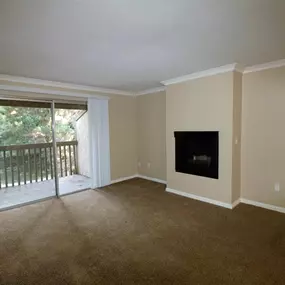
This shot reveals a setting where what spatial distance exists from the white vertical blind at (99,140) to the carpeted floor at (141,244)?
1.04m

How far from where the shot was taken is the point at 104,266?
2.04 metres

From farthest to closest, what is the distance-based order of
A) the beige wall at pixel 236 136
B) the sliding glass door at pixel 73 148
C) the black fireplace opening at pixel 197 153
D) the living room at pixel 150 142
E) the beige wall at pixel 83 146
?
the beige wall at pixel 83 146 < the sliding glass door at pixel 73 148 < the black fireplace opening at pixel 197 153 < the beige wall at pixel 236 136 < the living room at pixel 150 142

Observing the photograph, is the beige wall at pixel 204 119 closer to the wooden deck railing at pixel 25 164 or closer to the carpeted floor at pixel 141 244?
the carpeted floor at pixel 141 244

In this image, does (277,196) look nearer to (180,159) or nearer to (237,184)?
(237,184)

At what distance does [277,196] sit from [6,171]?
5328mm

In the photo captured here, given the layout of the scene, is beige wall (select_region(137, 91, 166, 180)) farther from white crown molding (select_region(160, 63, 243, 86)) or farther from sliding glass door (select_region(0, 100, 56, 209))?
sliding glass door (select_region(0, 100, 56, 209))

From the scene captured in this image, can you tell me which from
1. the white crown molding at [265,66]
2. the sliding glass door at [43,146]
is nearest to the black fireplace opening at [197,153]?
the white crown molding at [265,66]

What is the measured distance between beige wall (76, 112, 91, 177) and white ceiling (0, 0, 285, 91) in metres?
2.29

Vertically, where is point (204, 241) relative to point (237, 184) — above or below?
below

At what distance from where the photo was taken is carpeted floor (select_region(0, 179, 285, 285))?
191cm

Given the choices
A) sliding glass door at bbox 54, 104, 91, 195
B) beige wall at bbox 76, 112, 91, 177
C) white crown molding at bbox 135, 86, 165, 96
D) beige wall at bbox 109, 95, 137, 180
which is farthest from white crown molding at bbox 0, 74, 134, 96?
beige wall at bbox 76, 112, 91, 177

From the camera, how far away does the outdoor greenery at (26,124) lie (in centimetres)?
401

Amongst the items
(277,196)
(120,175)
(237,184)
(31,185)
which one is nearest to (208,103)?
(237,184)

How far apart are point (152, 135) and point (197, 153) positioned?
152cm
